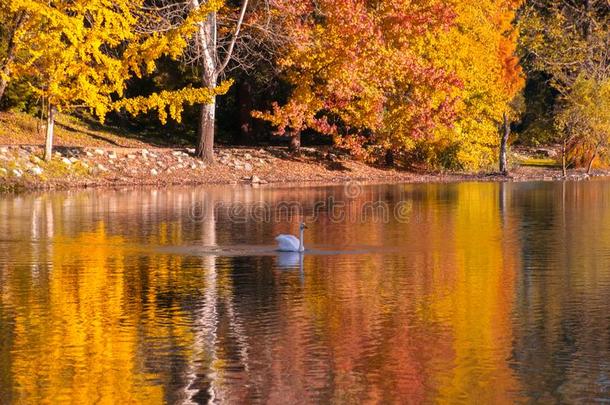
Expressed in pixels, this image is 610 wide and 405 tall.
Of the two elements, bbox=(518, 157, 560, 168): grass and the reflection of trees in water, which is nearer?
the reflection of trees in water

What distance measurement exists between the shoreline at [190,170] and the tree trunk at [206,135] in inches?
16.6

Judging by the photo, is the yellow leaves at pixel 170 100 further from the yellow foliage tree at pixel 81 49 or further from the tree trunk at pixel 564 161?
the tree trunk at pixel 564 161

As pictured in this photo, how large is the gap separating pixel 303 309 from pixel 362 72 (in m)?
36.4

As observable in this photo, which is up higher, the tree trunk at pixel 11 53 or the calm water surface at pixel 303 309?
the tree trunk at pixel 11 53

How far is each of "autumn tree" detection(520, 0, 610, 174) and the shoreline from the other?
2.52m

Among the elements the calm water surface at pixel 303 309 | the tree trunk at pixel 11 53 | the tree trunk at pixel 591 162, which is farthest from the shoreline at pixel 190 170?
the calm water surface at pixel 303 309

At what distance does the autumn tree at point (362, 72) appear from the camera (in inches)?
2013

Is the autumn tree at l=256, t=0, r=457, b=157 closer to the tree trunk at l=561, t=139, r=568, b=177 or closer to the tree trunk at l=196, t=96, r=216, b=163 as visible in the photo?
the tree trunk at l=196, t=96, r=216, b=163

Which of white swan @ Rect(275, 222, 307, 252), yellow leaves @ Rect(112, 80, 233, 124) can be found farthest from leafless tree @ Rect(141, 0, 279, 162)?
white swan @ Rect(275, 222, 307, 252)

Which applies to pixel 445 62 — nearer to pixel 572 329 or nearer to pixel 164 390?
pixel 572 329

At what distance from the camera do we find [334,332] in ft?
49.6

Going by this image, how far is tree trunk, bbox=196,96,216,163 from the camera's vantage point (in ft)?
158

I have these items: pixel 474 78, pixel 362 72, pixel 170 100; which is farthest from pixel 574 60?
pixel 170 100

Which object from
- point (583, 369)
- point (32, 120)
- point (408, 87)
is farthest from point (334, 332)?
point (408, 87)
